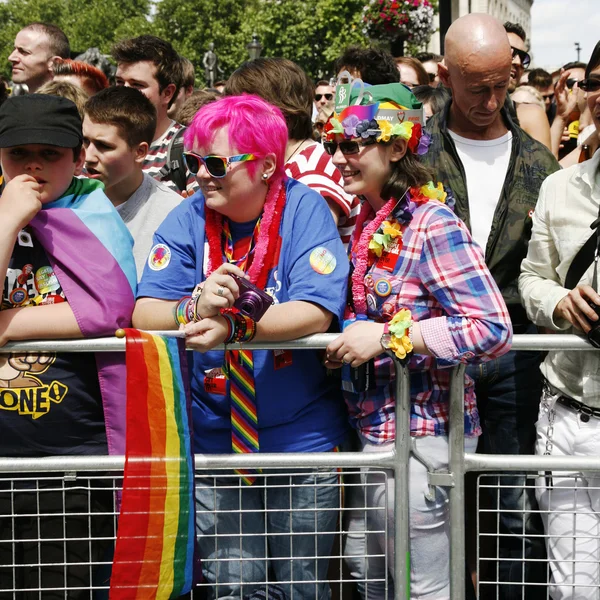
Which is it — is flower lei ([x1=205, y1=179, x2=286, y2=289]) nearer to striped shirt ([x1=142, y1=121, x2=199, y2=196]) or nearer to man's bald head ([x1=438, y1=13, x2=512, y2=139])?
man's bald head ([x1=438, y1=13, x2=512, y2=139])

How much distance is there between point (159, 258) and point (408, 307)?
2.91ft

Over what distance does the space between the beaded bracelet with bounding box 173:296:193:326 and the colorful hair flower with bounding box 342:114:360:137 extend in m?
0.80

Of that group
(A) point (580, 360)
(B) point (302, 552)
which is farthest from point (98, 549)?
(A) point (580, 360)

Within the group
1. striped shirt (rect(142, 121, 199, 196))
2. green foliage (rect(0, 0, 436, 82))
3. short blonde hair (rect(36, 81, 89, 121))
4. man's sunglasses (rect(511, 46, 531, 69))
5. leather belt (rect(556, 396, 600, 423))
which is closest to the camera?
leather belt (rect(556, 396, 600, 423))

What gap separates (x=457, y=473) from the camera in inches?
114

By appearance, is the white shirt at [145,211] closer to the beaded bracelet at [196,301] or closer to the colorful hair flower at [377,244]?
the beaded bracelet at [196,301]

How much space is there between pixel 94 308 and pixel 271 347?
0.62 meters

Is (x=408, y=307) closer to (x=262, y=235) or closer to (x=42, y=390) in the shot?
(x=262, y=235)

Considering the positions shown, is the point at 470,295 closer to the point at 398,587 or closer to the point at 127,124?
the point at 398,587

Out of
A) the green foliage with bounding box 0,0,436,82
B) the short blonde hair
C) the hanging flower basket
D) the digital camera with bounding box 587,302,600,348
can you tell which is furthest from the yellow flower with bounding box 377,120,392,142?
the green foliage with bounding box 0,0,436,82

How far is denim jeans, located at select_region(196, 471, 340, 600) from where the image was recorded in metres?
2.99

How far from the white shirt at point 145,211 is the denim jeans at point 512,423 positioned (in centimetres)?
143

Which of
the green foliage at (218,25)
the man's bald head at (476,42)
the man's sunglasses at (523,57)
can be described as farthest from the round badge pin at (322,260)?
the green foliage at (218,25)

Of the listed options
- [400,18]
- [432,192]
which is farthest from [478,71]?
[400,18]
